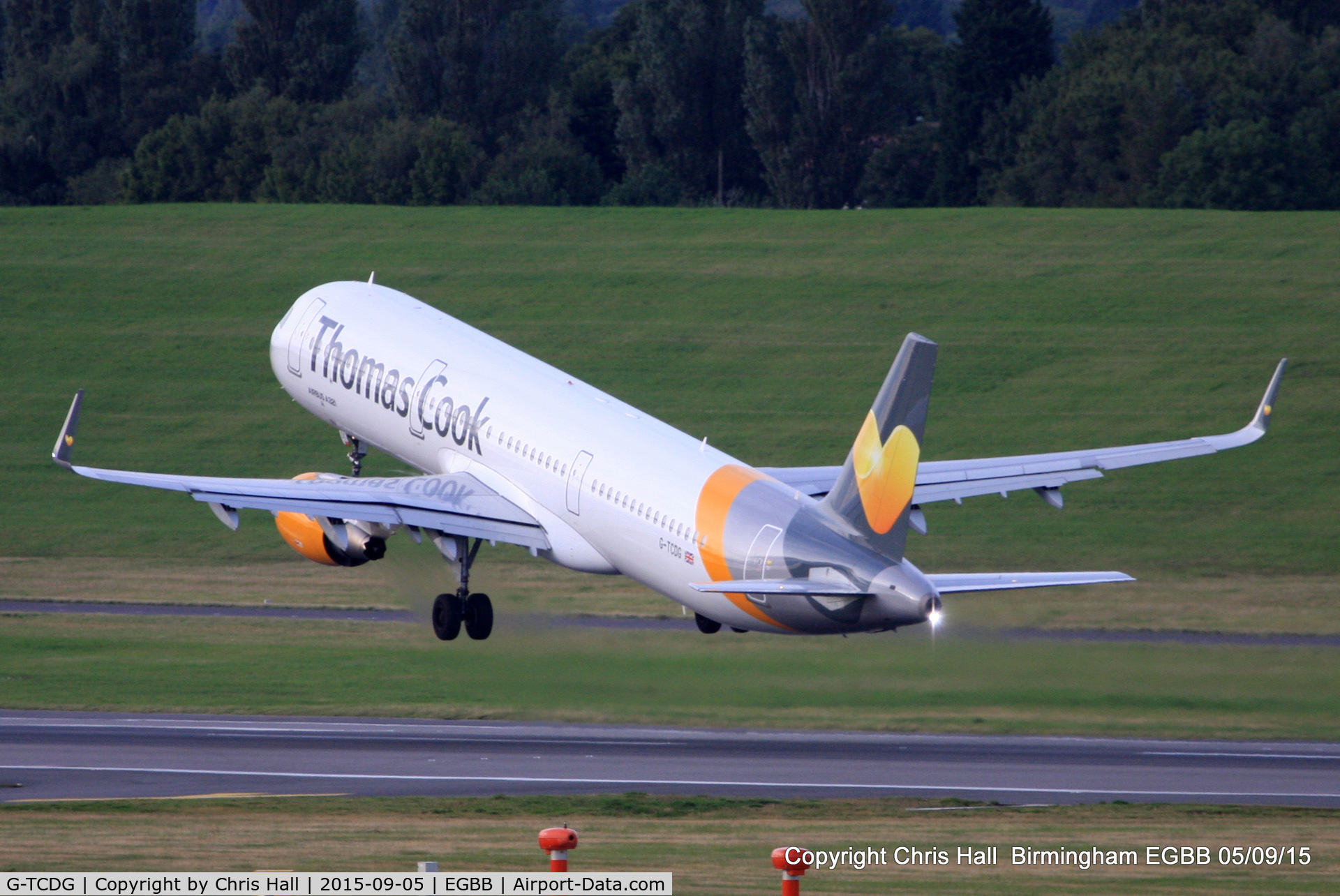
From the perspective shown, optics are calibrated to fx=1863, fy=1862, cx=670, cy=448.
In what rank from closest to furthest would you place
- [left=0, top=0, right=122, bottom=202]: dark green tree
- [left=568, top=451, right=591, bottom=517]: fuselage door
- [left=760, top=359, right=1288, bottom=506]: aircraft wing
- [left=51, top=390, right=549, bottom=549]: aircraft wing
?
[left=51, top=390, right=549, bottom=549]: aircraft wing
[left=568, top=451, right=591, bottom=517]: fuselage door
[left=760, top=359, right=1288, bottom=506]: aircraft wing
[left=0, top=0, right=122, bottom=202]: dark green tree

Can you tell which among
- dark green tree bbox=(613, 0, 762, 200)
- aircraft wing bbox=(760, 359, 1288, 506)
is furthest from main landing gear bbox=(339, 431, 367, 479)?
dark green tree bbox=(613, 0, 762, 200)

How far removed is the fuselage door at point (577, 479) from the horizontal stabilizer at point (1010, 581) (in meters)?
8.82

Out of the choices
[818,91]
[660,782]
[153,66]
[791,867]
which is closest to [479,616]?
[660,782]

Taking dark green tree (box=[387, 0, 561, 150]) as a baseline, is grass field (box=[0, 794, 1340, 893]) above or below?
below

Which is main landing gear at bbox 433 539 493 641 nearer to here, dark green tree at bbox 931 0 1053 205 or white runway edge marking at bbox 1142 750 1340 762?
white runway edge marking at bbox 1142 750 1340 762

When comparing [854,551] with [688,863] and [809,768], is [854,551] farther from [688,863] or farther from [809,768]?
[688,863]

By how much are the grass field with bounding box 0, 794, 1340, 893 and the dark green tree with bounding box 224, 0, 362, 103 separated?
329 ft

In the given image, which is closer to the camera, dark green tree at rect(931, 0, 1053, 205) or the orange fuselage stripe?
the orange fuselage stripe

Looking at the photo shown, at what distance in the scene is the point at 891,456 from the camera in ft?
98.1

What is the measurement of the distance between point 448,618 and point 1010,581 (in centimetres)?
1492

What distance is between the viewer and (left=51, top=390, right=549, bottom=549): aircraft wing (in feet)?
119

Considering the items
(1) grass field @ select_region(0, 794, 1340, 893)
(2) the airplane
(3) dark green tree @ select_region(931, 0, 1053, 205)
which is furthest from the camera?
(3) dark green tree @ select_region(931, 0, 1053, 205)

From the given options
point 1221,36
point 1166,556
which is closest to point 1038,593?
point 1166,556

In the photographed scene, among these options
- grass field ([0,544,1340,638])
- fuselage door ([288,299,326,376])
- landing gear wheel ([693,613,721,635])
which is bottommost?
grass field ([0,544,1340,638])
